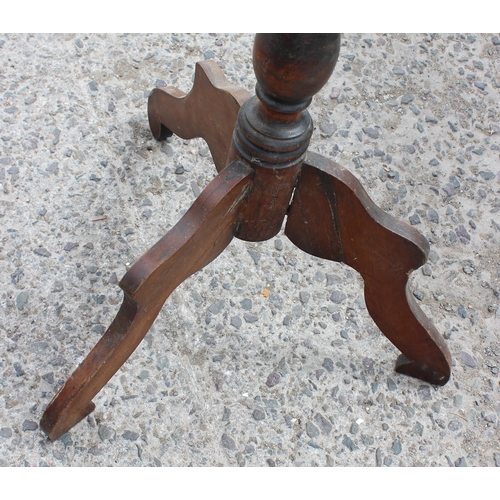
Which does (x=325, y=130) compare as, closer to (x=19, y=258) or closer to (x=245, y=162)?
(x=245, y=162)

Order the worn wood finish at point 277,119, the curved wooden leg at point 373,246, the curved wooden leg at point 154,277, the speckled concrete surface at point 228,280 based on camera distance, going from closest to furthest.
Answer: the worn wood finish at point 277,119, the curved wooden leg at point 154,277, the curved wooden leg at point 373,246, the speckled concrete surface at point 228,280

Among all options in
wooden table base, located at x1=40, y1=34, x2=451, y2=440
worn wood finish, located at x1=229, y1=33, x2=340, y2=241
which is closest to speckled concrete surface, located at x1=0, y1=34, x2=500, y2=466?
wooden table base, located at x1=40, y1=34, x2=451, y2=440

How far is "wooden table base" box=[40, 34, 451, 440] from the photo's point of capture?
101 centimetres

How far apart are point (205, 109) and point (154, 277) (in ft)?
1.75

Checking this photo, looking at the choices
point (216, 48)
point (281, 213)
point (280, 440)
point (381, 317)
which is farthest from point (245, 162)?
point (216, 48)

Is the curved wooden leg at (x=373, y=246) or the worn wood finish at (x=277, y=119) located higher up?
the worn wood finish at (x=277, y=119)

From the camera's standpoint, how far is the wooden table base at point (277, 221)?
101 cm

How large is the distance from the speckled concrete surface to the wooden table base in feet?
0.36

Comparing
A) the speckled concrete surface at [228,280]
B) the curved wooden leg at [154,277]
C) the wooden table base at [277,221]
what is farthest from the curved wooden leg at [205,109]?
the curved wooden leg at [154,277]

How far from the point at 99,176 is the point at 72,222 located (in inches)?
6.4

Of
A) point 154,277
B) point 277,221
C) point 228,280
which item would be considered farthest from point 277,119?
point 228,280

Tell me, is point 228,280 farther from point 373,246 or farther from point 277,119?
A: point 277,119

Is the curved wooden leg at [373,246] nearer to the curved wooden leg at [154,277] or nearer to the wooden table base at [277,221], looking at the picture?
the wooden table base at [277,221]

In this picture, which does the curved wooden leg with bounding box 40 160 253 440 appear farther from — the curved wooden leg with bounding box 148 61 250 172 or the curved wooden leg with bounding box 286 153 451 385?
the curved wooden leg with bounding box 148 61 250 172
